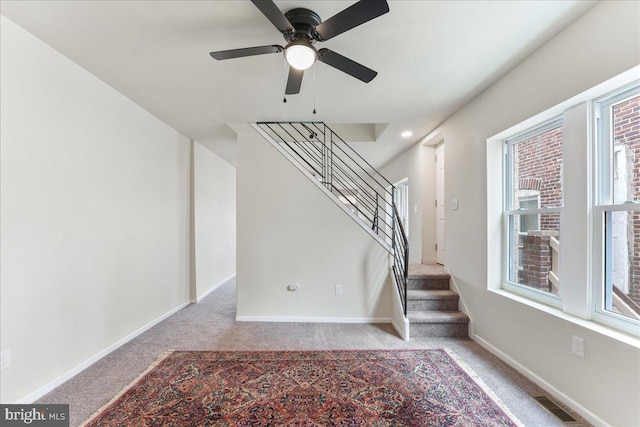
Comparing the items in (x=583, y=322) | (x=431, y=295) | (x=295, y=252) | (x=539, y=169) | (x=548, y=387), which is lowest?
(x=548, y=387)

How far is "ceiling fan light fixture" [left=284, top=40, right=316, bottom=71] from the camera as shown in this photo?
5.66 feet

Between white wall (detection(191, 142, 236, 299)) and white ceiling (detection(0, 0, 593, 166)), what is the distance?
1665 millimetres

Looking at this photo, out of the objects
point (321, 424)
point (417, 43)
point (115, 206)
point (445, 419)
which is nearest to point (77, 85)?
point (115, 206)

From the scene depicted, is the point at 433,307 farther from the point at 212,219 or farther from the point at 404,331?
the point at 212,219

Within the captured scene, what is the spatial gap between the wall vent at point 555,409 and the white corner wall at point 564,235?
86 millimetres

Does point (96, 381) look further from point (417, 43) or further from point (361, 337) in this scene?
point (417, 43)

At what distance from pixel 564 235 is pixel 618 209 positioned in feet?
1.31

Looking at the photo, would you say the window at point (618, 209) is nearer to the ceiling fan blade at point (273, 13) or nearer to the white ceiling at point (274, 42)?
the white ceiling at point (274, 42)

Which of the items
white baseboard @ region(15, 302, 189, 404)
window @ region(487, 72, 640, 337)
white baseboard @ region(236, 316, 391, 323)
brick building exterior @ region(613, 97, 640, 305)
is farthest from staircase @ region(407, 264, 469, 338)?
white baseboard @ region(15, 302, 189, 404)

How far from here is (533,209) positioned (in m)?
2.45

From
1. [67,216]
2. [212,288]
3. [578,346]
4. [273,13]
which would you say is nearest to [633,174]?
[578,346]

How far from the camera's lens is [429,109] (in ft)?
10.7

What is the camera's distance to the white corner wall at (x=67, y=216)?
1868 millimetres

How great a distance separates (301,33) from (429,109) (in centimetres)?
210
